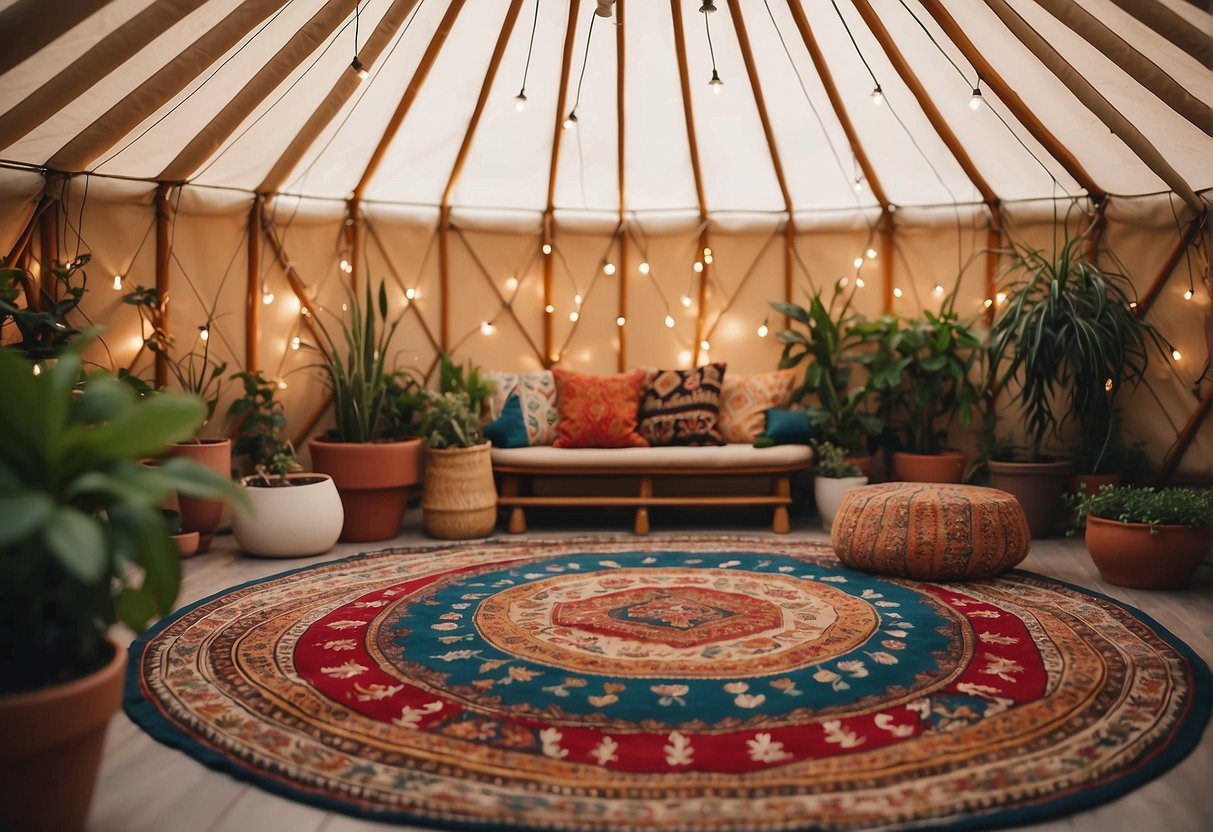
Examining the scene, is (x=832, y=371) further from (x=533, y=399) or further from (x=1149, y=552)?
(x=1149, y=552)

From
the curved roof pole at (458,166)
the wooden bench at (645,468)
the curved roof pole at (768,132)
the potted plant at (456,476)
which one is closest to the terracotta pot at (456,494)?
the potted plant at (456,476)

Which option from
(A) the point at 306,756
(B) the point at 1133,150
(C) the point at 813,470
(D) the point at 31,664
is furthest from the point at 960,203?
(D) the point at 31,664

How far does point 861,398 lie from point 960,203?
137cm

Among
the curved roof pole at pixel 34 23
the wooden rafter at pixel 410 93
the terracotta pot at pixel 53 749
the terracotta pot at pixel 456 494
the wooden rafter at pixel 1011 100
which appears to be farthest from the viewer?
the terracotta pot at pixel 456 494

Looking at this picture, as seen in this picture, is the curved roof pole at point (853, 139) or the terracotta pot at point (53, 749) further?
the curved roof pole at point (853, 139)

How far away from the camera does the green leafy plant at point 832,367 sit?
5164mm

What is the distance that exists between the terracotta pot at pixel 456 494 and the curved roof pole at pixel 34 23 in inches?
95.3

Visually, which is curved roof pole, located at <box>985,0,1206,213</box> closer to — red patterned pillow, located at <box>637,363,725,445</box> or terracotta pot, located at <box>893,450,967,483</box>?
terracotta pot, located at <box>893,450,967,483</box>

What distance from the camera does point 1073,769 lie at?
1.89m

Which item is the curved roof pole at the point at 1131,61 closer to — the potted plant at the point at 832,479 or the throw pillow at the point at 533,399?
the potted plant at the point at 832,479

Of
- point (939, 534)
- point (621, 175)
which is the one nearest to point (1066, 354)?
point (939, 534)

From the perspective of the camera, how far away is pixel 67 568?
1411 millimetres

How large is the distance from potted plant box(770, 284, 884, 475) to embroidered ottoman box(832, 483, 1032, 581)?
1.45m

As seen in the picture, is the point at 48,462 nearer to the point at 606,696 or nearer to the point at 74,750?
the point at 74,750
